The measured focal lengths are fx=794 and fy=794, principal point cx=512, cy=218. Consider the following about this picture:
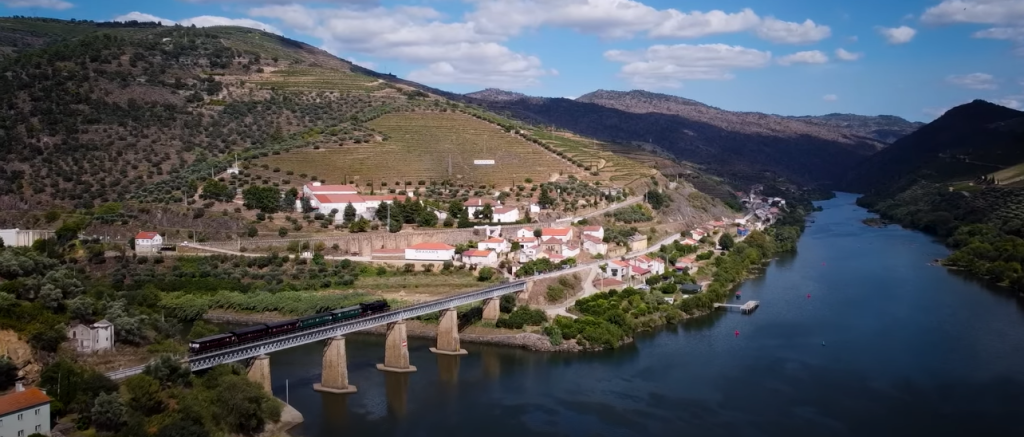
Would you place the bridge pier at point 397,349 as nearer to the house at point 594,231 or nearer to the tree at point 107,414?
the tree at point 107,414

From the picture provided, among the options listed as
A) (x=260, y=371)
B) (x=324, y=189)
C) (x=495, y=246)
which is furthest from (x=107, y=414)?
(x=324, y=189)

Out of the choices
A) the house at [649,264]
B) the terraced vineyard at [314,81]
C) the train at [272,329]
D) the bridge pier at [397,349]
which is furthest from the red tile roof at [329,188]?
the terraced vineyard at [314,81]

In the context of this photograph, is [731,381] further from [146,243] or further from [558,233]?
[146,243]

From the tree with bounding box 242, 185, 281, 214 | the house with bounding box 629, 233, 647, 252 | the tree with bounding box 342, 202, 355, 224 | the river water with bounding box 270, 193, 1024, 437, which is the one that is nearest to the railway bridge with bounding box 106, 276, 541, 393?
the river water with bounding box 270, 193, 1024, 437

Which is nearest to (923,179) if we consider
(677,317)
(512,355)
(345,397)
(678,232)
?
(678,232)

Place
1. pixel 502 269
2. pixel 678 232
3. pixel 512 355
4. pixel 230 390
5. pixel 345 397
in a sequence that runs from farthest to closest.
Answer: pixel 678 232 < pixel 502 269 < pixel 512 355 < pixel 345 397 < pixel 230 390

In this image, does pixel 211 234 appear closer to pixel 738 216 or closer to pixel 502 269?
pixel 502 269
